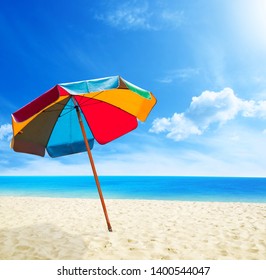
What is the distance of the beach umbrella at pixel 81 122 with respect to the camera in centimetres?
435

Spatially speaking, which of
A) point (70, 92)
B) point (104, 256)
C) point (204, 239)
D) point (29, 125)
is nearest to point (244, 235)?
point (204, 239)

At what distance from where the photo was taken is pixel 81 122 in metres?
4.31

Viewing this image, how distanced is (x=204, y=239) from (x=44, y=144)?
12.6 ft

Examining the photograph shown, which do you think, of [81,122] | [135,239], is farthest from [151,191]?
[81,122]

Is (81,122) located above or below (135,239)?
above

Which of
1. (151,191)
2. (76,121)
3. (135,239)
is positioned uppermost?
(151,191)

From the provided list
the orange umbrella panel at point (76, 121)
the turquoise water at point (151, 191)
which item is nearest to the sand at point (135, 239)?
the orange umbrella panel at point (76, 121)

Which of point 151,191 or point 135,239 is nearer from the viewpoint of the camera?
point 135,239

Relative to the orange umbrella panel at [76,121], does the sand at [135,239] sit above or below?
below

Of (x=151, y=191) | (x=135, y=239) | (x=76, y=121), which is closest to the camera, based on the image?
(x=135, y=239)

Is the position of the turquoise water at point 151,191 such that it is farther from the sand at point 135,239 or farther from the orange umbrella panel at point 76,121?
the orange umbrella panel at point 76,121

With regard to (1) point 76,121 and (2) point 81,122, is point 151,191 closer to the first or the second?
(1) point 76,121

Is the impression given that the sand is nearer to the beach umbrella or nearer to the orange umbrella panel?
the beach umbrella
